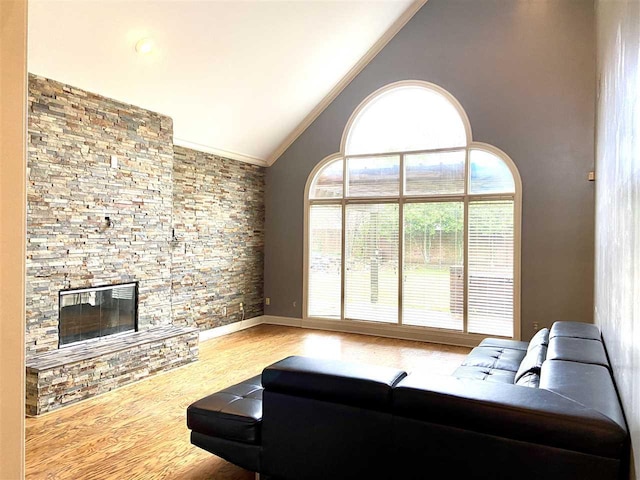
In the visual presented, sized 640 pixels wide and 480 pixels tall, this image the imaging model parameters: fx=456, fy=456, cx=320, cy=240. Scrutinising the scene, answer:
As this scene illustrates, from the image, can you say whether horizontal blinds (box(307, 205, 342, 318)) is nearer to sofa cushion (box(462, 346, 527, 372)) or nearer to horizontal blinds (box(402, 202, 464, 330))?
horizontal blinds (box(402, 202, 464, 330))

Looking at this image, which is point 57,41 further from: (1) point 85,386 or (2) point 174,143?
(1) point 85,386

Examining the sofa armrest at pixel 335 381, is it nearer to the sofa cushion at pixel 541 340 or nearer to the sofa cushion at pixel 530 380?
the sofa cushion at pixel 530 380

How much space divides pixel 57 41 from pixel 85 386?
9.42ft

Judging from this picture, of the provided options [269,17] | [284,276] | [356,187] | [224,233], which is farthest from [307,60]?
[284,276]

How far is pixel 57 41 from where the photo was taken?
371cm

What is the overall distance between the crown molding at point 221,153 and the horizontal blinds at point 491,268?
3280mm

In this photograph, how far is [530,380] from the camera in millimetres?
2490

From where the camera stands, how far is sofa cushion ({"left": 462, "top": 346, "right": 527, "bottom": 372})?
347 cm

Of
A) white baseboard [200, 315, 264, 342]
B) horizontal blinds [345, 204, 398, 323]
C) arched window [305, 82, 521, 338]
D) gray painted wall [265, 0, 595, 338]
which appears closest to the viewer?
gray painted wall [265, 0, 595, 338]

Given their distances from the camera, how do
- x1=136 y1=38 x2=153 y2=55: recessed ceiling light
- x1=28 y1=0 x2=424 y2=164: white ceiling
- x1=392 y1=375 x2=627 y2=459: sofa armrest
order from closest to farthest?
x1=392 y1=375 x2=627 y2=459: sofa armrest < x1=28 y1=0 x2=424 y2=164: white ceiling < x1=136 y1=38 x2=153 y2=55: recessed ceiling light

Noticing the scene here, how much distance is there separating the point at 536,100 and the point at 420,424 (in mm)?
4953

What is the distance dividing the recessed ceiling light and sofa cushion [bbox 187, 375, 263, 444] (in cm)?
321

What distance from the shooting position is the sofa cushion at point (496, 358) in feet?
11.4

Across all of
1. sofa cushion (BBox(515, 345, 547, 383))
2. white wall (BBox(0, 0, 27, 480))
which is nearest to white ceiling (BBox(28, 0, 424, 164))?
white wall (BBox(0, 0, 27, 480))
